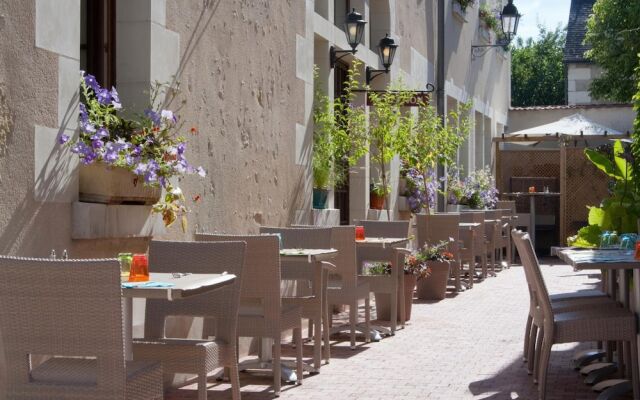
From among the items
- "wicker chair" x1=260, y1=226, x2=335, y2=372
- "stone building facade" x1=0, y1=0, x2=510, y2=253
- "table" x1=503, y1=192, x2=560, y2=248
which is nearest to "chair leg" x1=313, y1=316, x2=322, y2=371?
"wicker chair" x1=260, y1=226, x2=335, y2=372

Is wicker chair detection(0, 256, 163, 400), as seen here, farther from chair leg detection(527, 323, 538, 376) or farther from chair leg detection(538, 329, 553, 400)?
chair leg detection(527, 323, 538, 376)

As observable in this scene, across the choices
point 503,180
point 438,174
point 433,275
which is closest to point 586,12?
point 503,180

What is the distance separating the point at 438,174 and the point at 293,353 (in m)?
8.12

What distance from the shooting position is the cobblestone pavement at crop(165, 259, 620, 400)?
6.35 meters

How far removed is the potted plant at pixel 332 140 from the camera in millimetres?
9742

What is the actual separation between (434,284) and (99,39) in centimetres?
654

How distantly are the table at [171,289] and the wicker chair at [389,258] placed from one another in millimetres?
4125

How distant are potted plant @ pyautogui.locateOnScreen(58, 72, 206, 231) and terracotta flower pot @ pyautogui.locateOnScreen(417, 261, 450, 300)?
6.17 meters

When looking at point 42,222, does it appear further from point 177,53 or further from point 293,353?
point 293,353

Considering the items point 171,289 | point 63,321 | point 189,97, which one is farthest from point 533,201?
point 63,321

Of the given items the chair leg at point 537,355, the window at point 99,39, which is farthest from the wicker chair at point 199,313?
the chair leg at point 537,355

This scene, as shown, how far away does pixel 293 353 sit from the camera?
7.94 metres

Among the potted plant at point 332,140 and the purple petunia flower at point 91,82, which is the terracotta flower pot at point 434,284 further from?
the purple petunia flower at point 91,82

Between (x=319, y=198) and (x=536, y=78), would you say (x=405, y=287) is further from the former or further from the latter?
(x=536, y=78)
